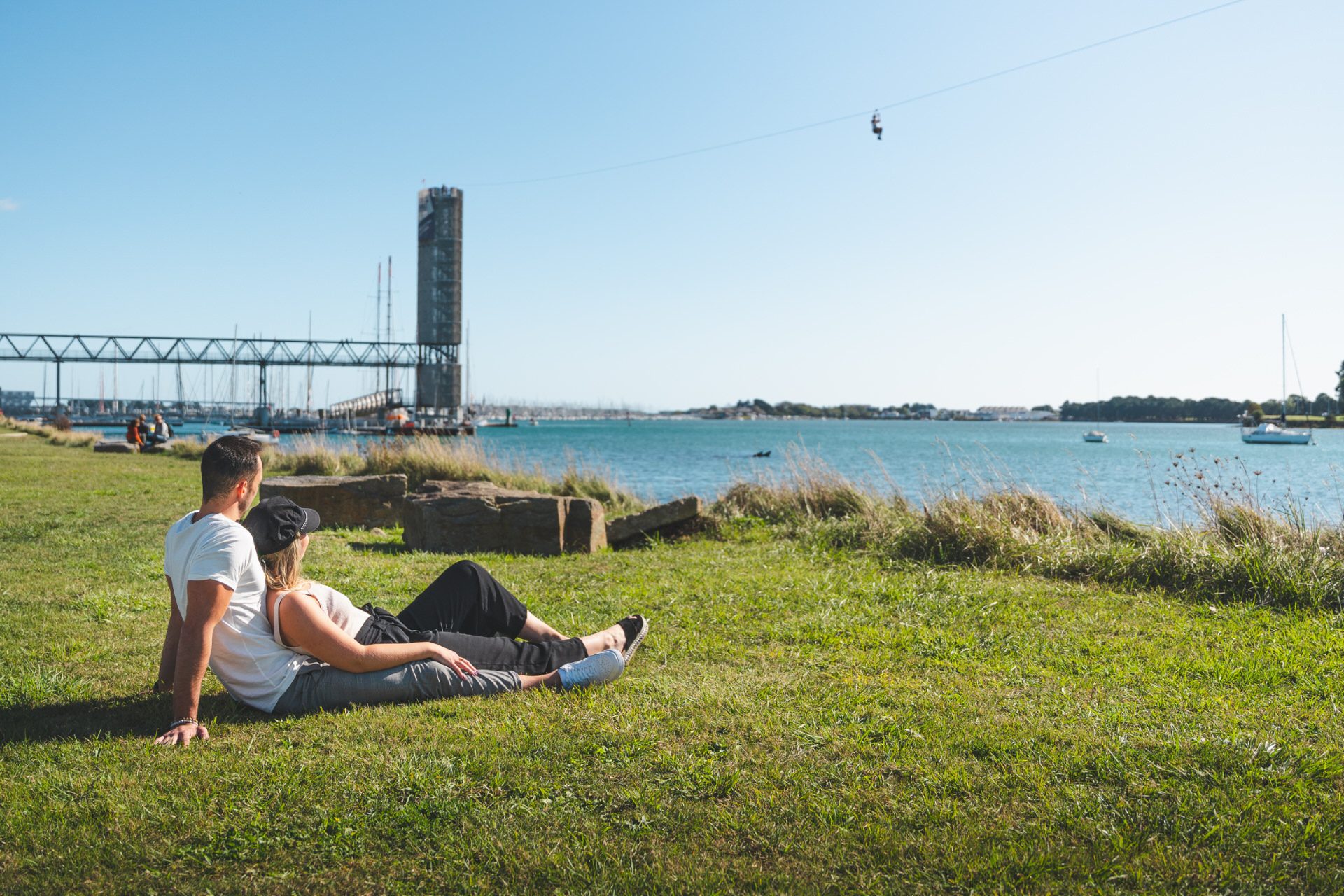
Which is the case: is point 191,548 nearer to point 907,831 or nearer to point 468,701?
point 468,701

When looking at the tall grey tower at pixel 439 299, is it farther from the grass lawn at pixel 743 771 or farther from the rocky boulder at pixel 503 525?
the grass lawn at pixel 743 771

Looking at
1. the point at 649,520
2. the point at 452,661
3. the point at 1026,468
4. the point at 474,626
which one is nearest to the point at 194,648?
the point at 452,661

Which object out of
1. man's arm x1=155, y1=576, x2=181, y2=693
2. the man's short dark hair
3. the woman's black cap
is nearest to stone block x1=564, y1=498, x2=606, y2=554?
man's arm x1=155, y1=576, x2=181, y2=693

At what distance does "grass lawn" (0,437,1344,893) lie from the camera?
2.64 m

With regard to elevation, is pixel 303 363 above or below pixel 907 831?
above

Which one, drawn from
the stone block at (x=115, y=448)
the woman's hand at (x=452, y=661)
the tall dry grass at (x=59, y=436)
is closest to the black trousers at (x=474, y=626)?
the woman's hand at (x=452, y=661)

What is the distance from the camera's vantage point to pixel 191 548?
362 centimetres

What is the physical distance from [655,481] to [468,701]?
24.6 metres

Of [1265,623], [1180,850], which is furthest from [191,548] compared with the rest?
[1265,623]

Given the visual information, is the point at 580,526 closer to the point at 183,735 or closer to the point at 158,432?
the point at 183,735

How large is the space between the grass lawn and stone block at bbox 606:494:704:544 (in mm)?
4073

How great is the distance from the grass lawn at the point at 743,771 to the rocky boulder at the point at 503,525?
11.8 feet

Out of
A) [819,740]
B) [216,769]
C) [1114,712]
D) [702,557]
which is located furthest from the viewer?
[702,557]

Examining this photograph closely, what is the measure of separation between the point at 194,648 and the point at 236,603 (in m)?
0.24
